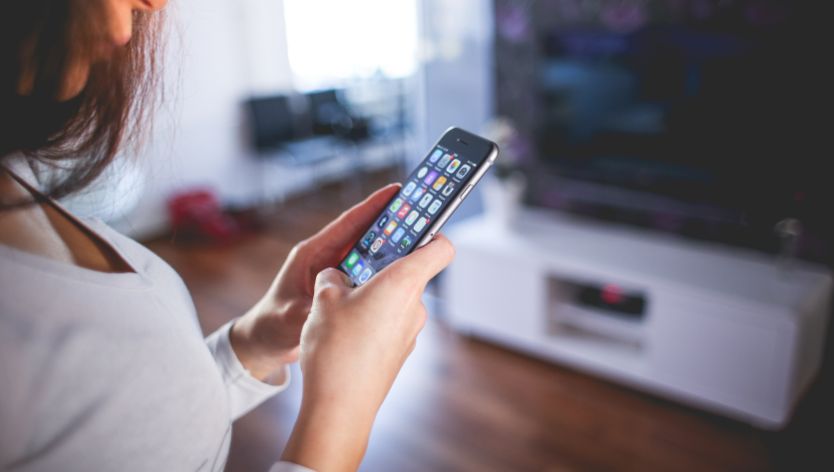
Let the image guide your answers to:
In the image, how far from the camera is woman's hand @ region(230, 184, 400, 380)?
688mm

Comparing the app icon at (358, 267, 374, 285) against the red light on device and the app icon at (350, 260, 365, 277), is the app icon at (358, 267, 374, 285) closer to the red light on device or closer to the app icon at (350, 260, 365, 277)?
the app icon at (350, 260, 365, 277)

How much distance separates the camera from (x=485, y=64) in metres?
2.64

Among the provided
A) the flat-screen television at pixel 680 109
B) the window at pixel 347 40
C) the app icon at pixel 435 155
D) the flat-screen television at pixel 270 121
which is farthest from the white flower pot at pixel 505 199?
the window at pixel 347 40

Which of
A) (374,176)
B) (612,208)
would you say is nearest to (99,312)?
(612,208)

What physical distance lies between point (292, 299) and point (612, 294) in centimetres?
169

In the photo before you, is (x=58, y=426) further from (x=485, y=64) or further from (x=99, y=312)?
(x=485, y=64)

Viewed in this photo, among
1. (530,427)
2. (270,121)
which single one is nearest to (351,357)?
(530,427)

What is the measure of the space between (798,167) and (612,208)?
2.24ft

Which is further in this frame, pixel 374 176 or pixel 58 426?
pixel 374 176

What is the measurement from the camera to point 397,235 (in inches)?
28.0

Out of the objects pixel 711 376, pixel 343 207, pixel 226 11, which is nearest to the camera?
pixel 711 376

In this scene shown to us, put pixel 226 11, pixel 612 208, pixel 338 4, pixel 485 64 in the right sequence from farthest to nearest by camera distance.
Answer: pixel 338 4 → pixel 226 11 → pixel 485 64 → pixel 612 208

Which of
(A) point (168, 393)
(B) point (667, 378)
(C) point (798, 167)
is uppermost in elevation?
(A) point (168, 393)

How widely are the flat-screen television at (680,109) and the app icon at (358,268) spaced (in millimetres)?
Result: 1709
